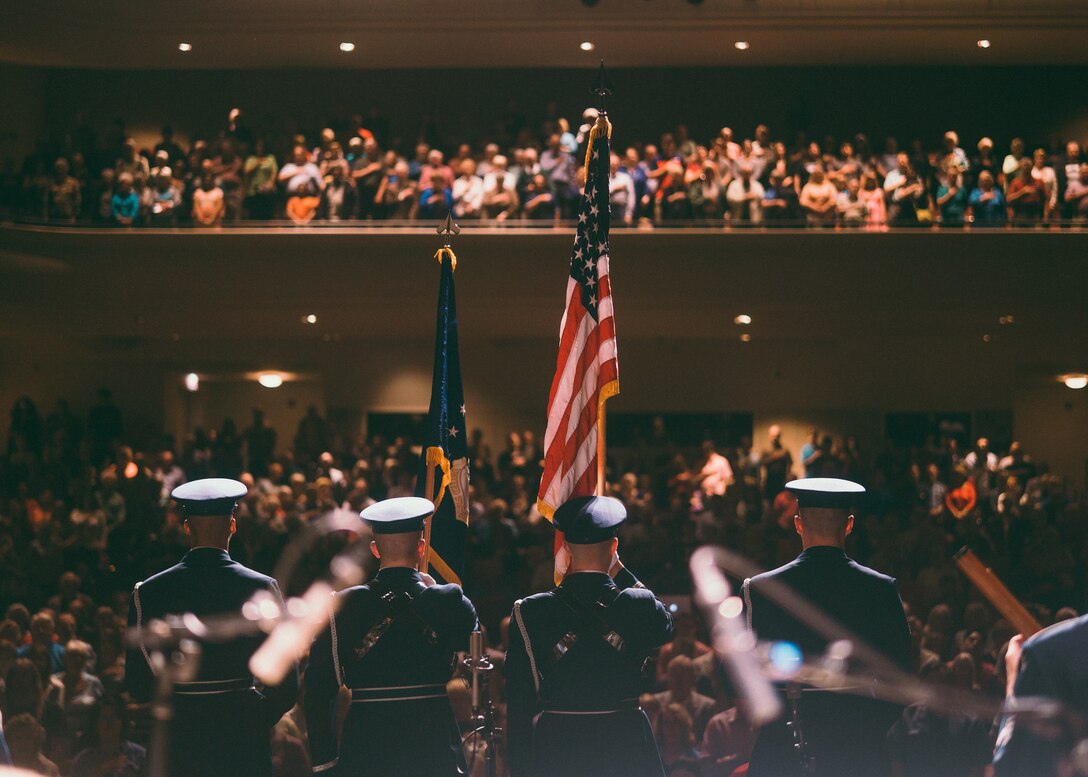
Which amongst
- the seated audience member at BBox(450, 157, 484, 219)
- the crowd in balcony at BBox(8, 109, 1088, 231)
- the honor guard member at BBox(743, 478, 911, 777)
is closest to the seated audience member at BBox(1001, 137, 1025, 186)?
the crowd in balcony at BBox(8, 109, 1088, 231)

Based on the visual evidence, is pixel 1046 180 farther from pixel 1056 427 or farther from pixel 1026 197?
pixel 1056 427

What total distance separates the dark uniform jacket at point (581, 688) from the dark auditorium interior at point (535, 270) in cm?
675

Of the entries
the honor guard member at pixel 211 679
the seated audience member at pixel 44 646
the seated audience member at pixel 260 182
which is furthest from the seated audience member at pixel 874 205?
the honor guard member at pixel 211 679

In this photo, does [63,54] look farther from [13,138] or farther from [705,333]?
[705,333]

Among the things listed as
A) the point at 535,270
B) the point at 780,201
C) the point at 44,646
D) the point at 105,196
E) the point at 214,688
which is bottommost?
the point at 44,646

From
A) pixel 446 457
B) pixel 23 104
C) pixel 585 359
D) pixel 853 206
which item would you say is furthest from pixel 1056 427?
pixel 23 104

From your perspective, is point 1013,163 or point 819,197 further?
point 819,197

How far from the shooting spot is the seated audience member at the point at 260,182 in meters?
17.4

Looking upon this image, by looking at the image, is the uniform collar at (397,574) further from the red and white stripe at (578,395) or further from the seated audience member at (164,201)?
the seated audience member at (164,201)

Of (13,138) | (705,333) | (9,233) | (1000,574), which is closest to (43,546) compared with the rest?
(9,233)

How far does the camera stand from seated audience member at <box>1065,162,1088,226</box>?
16.7 meters

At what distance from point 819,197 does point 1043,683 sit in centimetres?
1454

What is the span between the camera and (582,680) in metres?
4.72

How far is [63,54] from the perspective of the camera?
66.3ft
